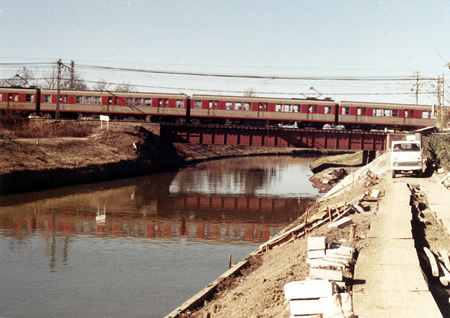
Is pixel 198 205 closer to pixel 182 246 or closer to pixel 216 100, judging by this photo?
pixel 182 246

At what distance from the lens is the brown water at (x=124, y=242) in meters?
14.5

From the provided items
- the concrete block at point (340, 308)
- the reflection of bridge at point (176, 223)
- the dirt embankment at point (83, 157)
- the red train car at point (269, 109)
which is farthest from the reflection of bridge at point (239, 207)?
the concrete block at point (340, 308)

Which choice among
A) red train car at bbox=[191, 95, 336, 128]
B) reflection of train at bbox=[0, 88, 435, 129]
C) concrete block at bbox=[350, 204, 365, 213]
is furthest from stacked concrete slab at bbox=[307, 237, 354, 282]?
reflection of train at bbox=[0, 88, 435, 129]

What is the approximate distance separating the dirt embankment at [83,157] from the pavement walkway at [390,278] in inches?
1087

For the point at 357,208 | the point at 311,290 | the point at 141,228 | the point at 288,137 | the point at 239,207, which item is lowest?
the point at 141,228

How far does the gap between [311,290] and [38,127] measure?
48.9 m

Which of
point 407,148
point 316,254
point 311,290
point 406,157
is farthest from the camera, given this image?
point 407,148

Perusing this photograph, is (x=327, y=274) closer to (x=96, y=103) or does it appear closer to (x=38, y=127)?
(x=96, y=103)

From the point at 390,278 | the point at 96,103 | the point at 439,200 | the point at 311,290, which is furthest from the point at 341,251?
the point at 96,103

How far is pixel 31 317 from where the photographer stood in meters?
12.9

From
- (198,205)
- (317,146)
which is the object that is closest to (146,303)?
(198,205)

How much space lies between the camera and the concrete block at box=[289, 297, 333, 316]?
26.5ft

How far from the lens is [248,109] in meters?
51.1

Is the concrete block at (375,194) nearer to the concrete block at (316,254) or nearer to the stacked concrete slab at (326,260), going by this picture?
the stacked concrete slab at (326,260)
